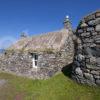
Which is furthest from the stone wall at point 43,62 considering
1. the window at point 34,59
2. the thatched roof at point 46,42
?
the thatched roof at point 46,42

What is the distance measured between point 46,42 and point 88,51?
11.9 meters

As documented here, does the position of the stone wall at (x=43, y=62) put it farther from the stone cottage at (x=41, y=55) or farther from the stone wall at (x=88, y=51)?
the stone wall at (x=88, y=51)

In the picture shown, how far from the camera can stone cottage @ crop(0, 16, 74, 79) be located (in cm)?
1903

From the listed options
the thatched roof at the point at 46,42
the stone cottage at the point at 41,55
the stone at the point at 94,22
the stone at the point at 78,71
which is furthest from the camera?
the thatched roof at the point at 46,42

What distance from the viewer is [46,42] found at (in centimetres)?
2172

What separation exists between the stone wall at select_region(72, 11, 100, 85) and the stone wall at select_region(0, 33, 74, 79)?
24.9 ft

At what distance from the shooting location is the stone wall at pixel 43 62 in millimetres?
18786

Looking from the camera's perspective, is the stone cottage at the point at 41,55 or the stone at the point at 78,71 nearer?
the stone at the point at 78,71

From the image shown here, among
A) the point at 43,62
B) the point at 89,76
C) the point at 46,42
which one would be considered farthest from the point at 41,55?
the point at 89,76

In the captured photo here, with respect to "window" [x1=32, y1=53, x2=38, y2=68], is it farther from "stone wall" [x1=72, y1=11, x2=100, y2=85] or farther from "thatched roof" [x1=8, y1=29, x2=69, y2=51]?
"stone wall" [x1=72, y1=11, x2=100, y2=85]

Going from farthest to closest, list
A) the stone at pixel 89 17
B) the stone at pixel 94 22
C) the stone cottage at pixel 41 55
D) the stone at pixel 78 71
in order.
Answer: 1. the stone cottage at pixel 41 55
2. the stone at pixel 78 71
3. the stone at pixel 89 17
4. the stone at pixel 94 22

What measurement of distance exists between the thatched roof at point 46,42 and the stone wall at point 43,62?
24.2 inches

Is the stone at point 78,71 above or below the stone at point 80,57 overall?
below

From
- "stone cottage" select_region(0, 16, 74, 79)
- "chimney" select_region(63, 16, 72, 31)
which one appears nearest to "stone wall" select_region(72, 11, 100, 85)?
"stone cottage" select_region(0, 16, 74, 79)
